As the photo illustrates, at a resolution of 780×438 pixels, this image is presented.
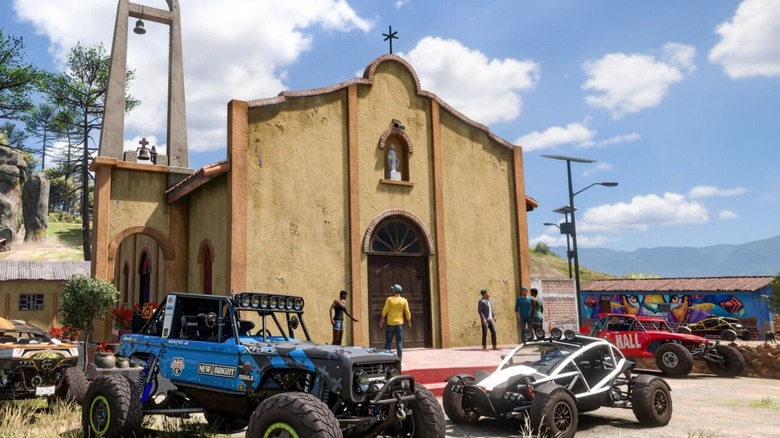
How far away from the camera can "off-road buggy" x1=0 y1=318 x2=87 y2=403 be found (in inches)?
362

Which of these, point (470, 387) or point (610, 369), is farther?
point (610, 369)

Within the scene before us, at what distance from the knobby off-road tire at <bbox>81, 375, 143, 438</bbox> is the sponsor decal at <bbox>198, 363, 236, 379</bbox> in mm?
851

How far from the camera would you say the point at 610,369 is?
8547 mm

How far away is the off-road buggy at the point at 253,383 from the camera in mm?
5659

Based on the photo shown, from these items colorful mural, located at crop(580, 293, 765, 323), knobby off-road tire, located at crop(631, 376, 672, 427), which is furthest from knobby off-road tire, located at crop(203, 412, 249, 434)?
colorful mural, located at crop(580, 293, 765, 323)

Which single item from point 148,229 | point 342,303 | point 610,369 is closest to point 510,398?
point 610,369

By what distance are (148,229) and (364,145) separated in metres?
6.14

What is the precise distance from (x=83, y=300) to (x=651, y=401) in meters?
12.3

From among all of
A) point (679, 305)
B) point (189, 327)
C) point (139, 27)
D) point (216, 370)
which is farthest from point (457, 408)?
point (679, 305)

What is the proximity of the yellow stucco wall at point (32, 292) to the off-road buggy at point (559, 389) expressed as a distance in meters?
27.9

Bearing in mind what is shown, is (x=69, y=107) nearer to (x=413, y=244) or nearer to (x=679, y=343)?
(x=413, y=244)

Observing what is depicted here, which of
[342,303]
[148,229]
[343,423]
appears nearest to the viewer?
[343,423]

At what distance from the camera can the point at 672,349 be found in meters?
13.5

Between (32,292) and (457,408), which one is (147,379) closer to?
(457,408)
